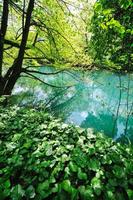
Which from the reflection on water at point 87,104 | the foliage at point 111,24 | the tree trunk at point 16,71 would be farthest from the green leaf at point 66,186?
the reflection on water at point 87,104

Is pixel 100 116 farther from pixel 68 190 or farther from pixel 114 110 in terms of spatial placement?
pixel 68 190

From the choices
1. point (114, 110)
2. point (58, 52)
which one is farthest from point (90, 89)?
point (58, 52)

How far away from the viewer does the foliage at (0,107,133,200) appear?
98.7 inches

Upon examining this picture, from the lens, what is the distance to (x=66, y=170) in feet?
8.98

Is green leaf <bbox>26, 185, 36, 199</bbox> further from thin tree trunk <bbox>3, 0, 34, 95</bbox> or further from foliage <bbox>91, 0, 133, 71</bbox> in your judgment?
thin tree trunk <bbox>3, 0, 34, 95</bbox>

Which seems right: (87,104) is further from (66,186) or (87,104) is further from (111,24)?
Result: (66,186)

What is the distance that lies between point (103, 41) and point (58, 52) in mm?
3101

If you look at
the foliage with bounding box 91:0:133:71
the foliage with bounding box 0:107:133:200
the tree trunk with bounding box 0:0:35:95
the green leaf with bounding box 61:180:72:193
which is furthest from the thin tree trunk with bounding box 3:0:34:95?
the green leaf with bounding box 61:180:72:193

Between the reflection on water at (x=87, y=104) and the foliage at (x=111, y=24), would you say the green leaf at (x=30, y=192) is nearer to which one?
the foliage at (x=111, y=24)

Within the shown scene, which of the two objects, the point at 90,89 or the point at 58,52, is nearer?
the point at 58,52

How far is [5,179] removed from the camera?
106 inches

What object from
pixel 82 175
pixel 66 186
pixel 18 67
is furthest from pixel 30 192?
pixel 18 67

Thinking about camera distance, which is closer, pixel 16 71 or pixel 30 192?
pixel 30 192

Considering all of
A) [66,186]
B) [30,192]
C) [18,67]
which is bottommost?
[18,67]
